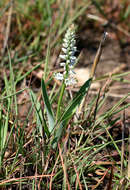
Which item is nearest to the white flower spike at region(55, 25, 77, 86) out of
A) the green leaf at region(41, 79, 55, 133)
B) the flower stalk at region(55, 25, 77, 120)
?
the flower stalk at region(55, 25, 77, 120)

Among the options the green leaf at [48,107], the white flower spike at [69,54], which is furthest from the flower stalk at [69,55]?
the green leaf at [48,107]

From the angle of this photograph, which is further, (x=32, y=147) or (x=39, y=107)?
(x=39, y=107)

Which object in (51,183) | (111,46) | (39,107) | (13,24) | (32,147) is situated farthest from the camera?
(111,46)

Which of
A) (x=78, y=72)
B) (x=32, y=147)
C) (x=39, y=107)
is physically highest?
(x=78, y=72)

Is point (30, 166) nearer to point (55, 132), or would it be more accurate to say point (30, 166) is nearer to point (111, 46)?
point (55, 132)

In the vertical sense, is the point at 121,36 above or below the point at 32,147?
above

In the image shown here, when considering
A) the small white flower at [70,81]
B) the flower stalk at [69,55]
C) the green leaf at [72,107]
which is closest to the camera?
the flower stalk at [69,55]

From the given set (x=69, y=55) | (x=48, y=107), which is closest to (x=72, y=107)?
(x=48, y=107)

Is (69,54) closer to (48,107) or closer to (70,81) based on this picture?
(70,81)

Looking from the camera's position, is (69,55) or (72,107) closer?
(69,55)

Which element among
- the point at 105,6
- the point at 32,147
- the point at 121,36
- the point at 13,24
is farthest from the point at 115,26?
the point at 32,147

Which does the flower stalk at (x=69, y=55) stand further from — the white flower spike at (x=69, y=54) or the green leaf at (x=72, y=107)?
the green leaf at (x=72, y=107)
